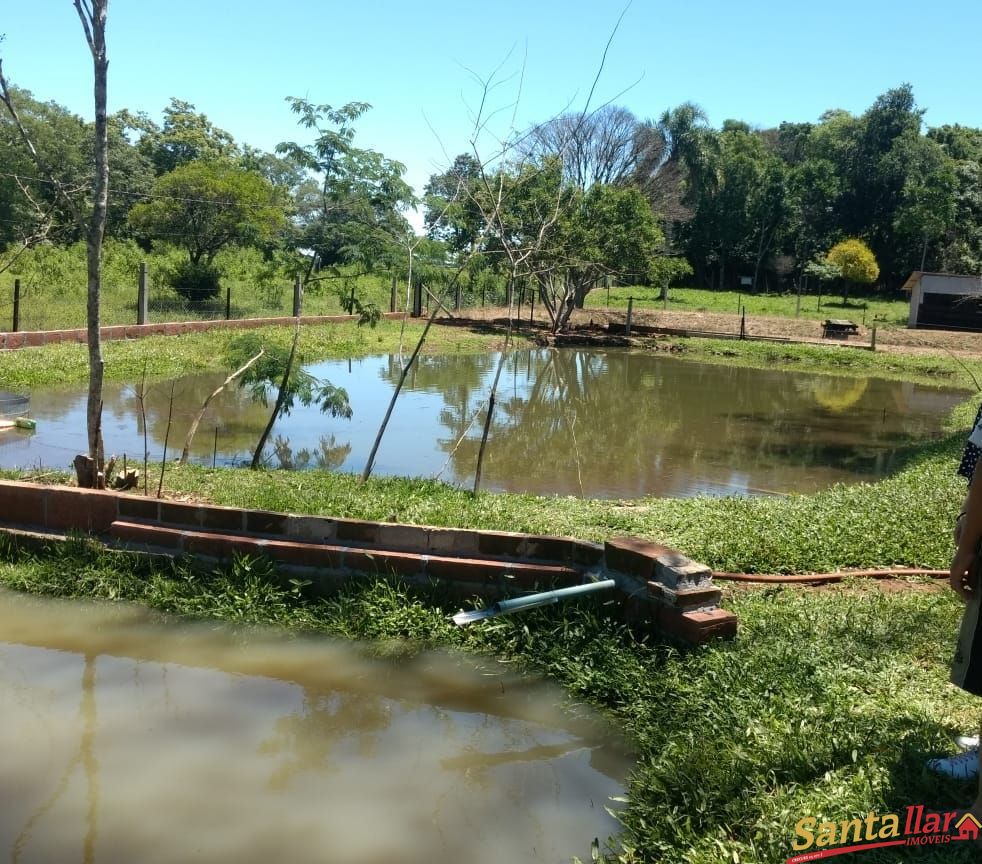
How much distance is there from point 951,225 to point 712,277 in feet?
37.2

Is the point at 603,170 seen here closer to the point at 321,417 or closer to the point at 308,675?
the point at 321,417

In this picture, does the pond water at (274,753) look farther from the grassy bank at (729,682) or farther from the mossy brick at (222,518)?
the mossy brick at (222,518)

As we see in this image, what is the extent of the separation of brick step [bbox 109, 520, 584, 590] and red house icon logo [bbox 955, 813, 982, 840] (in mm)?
2045

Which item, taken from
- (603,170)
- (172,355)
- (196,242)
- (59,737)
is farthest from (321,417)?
(603,170)

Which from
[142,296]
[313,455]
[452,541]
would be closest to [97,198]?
[452,541]

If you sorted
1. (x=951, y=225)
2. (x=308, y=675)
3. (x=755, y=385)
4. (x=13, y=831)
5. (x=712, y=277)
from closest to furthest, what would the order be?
(x=13, y=831), (x=308, y=675), (x=755, y=385), (x=951, y=225), (x=712, y=277)

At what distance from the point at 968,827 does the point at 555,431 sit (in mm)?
9748

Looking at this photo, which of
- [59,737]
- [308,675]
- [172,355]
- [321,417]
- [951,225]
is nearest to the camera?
[59,737]

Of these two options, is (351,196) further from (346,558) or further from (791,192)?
(791,192)

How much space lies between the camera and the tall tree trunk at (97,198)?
5.19 metres

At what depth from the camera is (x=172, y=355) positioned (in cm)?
1570

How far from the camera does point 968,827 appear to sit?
2.43 m

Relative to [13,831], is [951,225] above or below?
above

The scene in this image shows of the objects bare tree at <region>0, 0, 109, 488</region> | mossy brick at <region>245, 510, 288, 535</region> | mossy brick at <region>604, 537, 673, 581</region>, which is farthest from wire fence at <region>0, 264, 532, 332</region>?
mossy brick at <region>604, 537, 673, 581</region>
